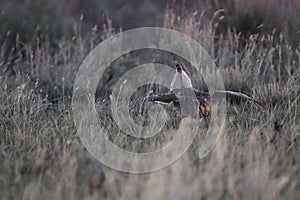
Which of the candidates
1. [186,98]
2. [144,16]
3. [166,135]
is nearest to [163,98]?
[186,98]

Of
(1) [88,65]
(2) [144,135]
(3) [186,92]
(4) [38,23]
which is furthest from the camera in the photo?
(4) [38,23]

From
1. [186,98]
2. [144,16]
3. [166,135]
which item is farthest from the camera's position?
[144,16]

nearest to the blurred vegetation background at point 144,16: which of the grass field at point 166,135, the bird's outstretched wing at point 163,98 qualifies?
the grass field at point 166,135

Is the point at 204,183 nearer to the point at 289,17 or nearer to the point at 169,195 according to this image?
the point at 169,195

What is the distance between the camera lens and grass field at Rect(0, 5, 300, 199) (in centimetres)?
358

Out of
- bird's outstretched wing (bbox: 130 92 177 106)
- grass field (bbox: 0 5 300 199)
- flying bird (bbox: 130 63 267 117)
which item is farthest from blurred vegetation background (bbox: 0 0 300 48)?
bird's outstretched wing (bbox: 130 92 177 106)

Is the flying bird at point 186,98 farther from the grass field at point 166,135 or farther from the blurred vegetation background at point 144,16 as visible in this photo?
the blurred vegetation background at point 144,16

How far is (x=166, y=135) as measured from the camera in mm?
4590

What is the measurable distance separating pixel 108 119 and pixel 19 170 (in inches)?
59.2

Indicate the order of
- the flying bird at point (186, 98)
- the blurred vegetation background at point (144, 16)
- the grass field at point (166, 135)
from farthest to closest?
the blurred vegetation background at point (144, 16)
the flying bird at point (186, 98)
the grass field at point (166, 135)

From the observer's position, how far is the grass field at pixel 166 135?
3.58 meters

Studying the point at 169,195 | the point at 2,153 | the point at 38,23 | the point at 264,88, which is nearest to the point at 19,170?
the point at 2,153

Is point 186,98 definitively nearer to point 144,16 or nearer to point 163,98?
point 163,98

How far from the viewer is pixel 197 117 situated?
202 inches
